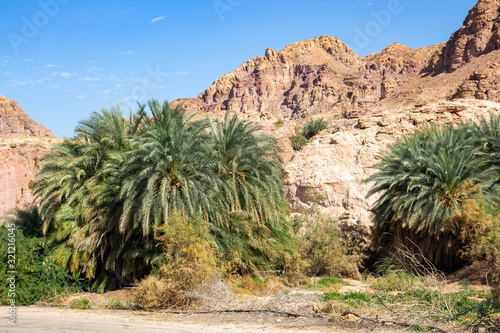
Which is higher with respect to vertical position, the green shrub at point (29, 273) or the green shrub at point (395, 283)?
the green shrub at point (29, 273)

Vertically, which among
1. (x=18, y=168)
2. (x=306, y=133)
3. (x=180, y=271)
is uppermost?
(x=306, y=133)

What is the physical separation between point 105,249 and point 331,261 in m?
9.48

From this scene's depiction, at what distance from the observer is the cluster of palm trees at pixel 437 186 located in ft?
56.0

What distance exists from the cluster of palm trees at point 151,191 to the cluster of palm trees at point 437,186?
4.83m

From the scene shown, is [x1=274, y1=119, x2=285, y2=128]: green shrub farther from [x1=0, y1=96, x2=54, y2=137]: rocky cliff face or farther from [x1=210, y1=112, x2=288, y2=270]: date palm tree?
[x1=0, y1=96, x2=54, y2=137]: rocky cliff face

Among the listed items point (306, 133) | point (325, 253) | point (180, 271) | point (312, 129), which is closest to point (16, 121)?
point (306, 133)

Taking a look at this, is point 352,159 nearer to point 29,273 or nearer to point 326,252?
point 326,252

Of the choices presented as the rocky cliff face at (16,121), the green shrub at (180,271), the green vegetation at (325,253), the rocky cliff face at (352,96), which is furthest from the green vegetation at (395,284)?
the rocky cliff face at (16,121)

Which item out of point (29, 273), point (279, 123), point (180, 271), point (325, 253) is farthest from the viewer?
point (279, 123)

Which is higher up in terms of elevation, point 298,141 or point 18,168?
point 298,141

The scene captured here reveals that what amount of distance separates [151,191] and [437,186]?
37.2 ft

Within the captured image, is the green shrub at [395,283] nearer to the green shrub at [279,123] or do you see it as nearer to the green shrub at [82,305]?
the green shrub at [82,305]

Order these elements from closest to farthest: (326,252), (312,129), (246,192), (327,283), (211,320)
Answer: (211,320)
(246,192)
(327,283)
(326,252)
(312,129)

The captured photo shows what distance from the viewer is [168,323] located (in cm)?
970
